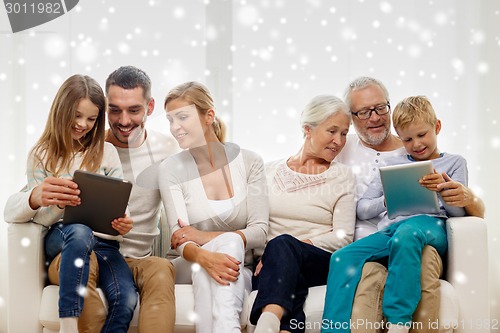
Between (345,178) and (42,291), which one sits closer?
(42,291)

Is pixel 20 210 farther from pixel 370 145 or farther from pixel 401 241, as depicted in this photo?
pixel 370 145

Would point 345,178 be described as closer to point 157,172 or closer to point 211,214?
point 211,214

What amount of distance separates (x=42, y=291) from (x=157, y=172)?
0.60 meters

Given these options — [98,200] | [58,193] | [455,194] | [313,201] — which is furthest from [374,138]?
[58,193]

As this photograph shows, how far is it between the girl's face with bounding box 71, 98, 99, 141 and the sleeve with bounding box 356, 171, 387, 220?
101cm

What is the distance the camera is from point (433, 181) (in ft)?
6.63

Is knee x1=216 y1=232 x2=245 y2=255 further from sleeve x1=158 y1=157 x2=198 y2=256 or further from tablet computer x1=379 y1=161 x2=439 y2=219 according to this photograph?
tablet computer x1=379 y1=161 x2=439 y2=219

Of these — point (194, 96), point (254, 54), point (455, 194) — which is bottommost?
point (455, 194)

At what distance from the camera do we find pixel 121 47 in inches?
123

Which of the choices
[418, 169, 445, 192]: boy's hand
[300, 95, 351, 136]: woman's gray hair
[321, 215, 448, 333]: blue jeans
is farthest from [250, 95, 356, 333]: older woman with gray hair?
[418, 169, 445, 192]: boy's hand

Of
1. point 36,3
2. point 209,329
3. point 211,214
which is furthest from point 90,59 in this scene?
point 209,329

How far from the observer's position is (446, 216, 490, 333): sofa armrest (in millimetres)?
1936

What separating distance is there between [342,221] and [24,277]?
1.10 m

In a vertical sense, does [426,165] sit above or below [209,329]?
above
